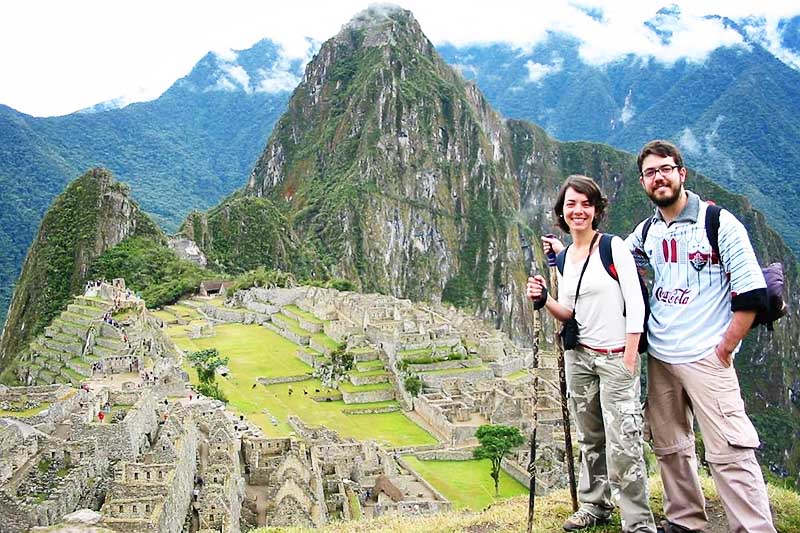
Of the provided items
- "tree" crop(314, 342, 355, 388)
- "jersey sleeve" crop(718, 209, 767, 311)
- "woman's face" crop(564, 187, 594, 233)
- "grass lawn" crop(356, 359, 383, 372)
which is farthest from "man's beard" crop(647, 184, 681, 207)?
"grass lawn" crop(356, 359, 383, 372)

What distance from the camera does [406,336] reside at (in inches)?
1465

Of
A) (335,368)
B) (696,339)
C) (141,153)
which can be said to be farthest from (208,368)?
(141,153)

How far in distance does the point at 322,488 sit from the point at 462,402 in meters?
14.3

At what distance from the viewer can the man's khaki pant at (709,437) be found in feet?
17.4

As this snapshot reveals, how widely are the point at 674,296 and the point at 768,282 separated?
66cm

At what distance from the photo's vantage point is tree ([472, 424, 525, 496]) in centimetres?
2391

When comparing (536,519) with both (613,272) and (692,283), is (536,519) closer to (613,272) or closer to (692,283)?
(613,272)

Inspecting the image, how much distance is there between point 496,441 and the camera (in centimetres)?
2419

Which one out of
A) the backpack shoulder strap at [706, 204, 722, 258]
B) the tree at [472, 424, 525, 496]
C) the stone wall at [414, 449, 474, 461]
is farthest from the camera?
the stone wall at [414, 449, 474, 461]

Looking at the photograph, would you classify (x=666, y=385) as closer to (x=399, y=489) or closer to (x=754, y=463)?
(x=754, y=463)

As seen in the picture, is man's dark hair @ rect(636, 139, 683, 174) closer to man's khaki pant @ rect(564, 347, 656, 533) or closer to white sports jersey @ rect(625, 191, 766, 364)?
white sports jersey @ rect(625, 191, 766, 364)

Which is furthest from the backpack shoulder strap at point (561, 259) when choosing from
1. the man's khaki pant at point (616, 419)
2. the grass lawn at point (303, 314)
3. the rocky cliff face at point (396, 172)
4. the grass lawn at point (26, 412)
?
the rocky cliff face at point (396, 172)

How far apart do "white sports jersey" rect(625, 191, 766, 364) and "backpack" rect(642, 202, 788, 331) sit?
0.04 metres

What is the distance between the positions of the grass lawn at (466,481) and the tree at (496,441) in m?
0.44
